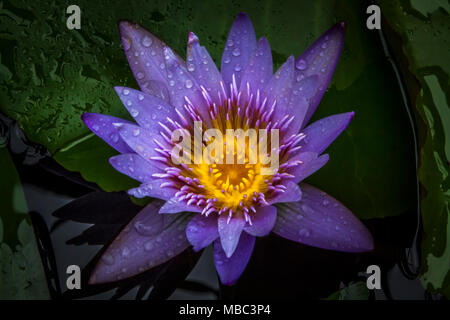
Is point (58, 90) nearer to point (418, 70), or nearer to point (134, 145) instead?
point (134, 145)

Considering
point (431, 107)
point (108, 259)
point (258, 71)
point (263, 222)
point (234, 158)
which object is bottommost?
point (108, 259)

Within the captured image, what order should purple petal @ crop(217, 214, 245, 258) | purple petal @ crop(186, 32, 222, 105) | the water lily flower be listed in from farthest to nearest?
purple petal @ crop(186, 32, 222, 105) < the water lily flower < purple petal @ crop(217, 214, 245, 258)

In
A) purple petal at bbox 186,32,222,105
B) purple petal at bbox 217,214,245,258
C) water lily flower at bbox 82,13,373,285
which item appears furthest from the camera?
purple petal at bbox 186,32,222,105

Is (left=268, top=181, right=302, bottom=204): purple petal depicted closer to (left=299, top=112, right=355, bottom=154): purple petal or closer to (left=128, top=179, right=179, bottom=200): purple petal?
(left=299, top=112, right=355, bottom=154): purple petal

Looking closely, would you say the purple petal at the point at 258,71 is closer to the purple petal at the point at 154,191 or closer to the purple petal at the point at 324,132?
the purple petal at the point at 324,132

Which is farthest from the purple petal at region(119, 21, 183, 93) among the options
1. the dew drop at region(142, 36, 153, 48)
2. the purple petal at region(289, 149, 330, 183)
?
the purple petal at region(289, 149, 330, 183)

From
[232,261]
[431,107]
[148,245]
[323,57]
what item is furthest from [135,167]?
[431,107]

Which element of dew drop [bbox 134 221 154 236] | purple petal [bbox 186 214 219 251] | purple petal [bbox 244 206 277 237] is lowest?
dew drop [bbox 134 221 154 236]

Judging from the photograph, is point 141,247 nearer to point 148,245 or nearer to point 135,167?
point 148,245
